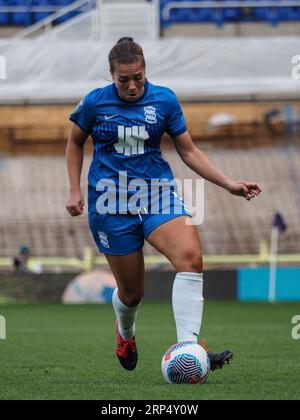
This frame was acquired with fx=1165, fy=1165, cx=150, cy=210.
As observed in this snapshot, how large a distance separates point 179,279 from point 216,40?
48.4 ft

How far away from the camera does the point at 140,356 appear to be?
27.6 feet

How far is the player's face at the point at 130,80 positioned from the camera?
6195 millimetres

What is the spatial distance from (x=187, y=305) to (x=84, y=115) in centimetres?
121

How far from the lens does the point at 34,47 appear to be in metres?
20.5

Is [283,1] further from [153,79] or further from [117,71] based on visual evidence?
[117,71]

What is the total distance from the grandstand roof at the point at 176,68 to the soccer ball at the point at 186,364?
13.8 meters

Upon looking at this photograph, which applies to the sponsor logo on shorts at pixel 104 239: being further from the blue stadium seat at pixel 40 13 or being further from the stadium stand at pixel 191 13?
the blue stadium seat at pixel 40 13

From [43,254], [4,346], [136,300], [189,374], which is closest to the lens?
[189,374]

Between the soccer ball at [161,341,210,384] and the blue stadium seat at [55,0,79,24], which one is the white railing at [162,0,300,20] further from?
the soccer ball at [161,341,210,384]

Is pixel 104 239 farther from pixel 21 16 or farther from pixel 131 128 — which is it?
pixel 21 16

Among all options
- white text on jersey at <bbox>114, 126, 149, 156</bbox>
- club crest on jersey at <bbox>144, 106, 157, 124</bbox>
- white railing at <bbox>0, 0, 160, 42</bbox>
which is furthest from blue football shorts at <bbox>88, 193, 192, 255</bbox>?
white railing at <bbox>0, 0, 160, 42</bbox>

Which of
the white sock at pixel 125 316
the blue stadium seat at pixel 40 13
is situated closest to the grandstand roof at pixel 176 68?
the blue stadium seat at pixel 40 13

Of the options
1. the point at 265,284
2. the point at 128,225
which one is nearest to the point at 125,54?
the point at 128,225

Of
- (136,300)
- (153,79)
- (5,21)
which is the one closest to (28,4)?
(5,21)
